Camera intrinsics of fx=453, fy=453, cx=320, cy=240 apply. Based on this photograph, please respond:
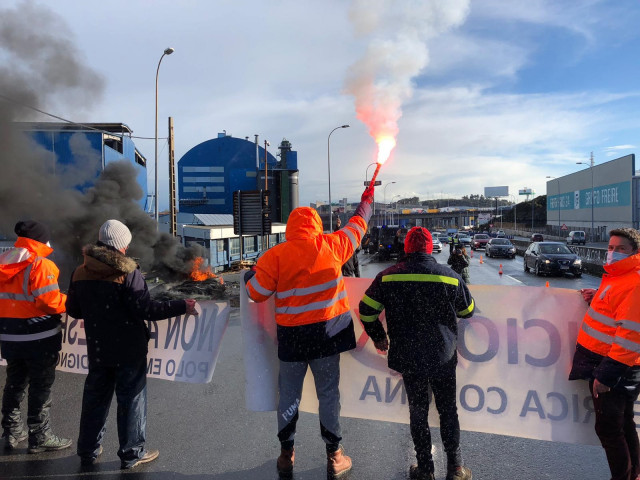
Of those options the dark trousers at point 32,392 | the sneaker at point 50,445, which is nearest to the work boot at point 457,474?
the sneaker at point 50,445

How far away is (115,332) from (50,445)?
128 cm

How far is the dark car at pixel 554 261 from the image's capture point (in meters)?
19.5

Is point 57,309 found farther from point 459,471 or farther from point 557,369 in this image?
point 557,369

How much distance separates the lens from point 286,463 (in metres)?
3.30

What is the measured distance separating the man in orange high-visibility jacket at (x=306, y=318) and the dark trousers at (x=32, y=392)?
190 cm

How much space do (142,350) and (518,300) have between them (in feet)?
9.68

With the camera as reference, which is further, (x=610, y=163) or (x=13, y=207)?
(x=610, y=163)

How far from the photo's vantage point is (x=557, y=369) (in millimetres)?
3441

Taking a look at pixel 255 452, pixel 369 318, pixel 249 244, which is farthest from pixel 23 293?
pixel 249 244

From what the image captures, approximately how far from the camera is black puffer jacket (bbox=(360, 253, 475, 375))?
3.01 metres

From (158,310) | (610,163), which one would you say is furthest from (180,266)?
(610,163)

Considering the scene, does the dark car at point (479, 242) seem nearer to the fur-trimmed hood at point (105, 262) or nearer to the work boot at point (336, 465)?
the work boot at point (336, 465)

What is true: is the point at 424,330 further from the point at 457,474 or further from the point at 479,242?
the point at 479,242

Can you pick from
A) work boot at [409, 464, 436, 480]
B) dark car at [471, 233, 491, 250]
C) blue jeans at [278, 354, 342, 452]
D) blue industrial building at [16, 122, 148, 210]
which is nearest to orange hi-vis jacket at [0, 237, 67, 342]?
blue jeans at [278, 354, 342, 452]
